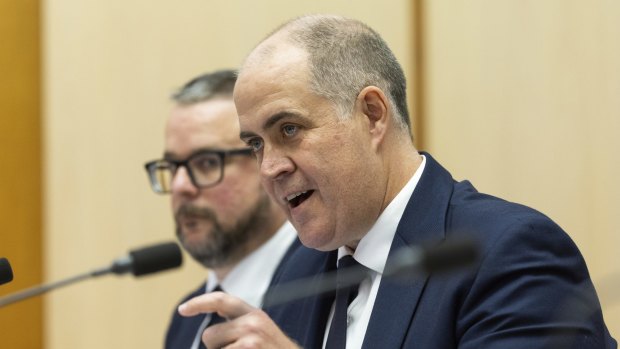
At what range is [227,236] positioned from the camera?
2.27m

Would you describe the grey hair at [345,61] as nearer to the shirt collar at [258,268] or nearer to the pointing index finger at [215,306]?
the pointing index finger at [215,306]

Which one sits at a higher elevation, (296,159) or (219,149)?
(296,159)

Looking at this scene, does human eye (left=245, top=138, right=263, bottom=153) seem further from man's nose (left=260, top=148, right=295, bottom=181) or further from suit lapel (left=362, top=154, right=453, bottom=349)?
suit lapel (left=362, top=154, right=453, bottom=349)

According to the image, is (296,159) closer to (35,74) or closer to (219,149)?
(219,149)

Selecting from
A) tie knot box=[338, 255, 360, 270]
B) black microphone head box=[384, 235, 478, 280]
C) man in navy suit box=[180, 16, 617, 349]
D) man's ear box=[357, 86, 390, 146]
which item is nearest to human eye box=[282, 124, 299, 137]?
man in navy suit box=[180, 16, 617, 349]

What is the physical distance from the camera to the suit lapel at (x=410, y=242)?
144 centimetres

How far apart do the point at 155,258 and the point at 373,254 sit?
0.48 meters

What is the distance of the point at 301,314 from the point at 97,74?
57.2 inches

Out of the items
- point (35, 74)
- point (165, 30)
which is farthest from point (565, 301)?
point (35, 74)

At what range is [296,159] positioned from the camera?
1.55 m

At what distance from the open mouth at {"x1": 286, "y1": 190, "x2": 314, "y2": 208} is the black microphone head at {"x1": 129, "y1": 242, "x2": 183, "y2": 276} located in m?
0.39

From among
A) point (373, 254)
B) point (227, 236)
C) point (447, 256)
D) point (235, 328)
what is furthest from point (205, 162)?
point (447, 256)

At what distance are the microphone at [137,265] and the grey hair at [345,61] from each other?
0.46m

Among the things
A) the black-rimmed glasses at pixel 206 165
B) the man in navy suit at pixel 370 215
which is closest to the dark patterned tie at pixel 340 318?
the man in navy suit at pixel 370 215
